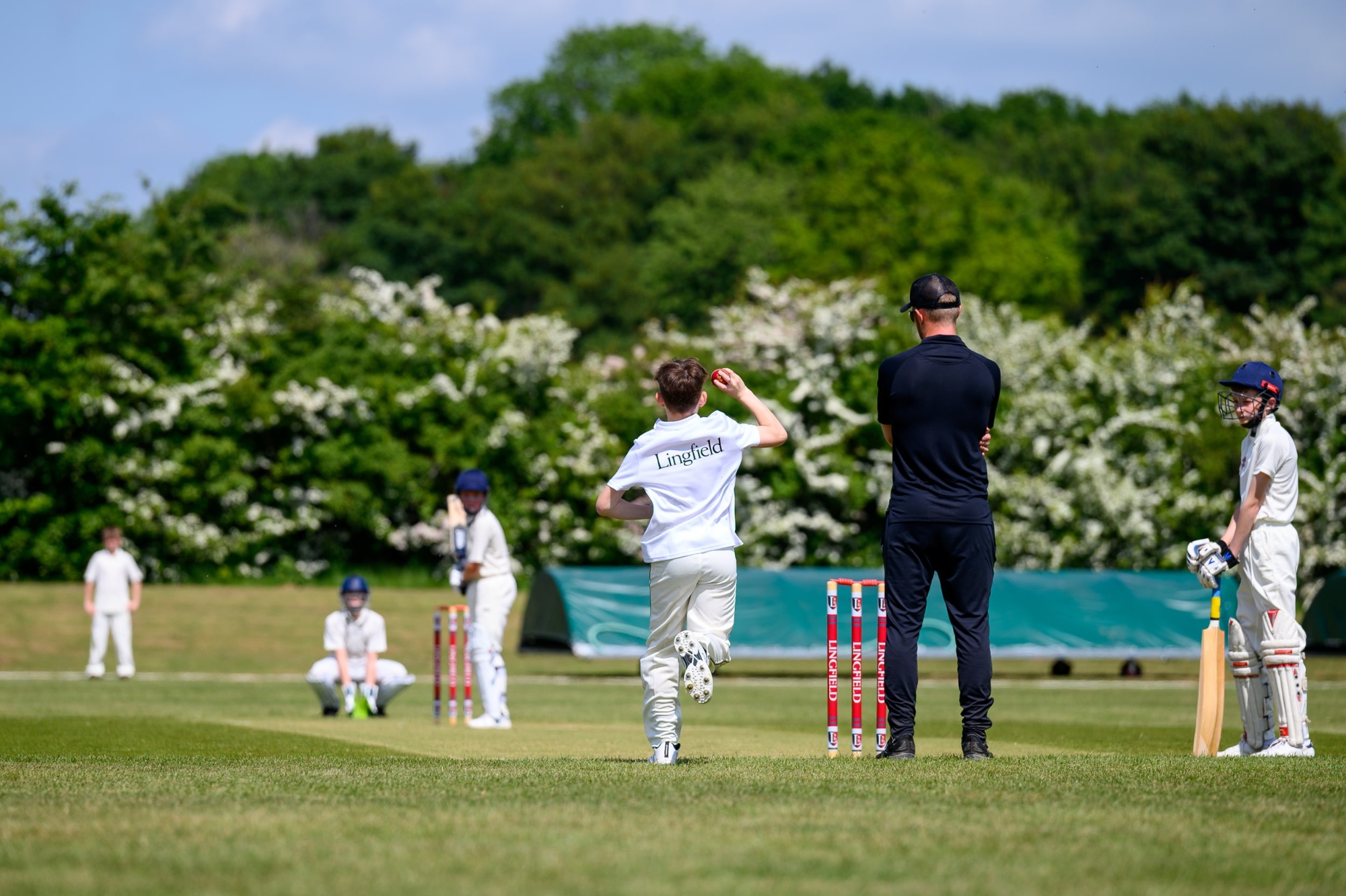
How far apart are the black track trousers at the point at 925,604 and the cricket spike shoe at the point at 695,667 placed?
3.36ft

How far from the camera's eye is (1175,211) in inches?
2272

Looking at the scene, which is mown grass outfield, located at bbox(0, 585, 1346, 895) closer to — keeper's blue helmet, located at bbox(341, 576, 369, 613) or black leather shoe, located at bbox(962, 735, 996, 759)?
black leather shoe, located at bbox(962, 735, 996, 759)

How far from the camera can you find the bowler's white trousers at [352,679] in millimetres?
15422

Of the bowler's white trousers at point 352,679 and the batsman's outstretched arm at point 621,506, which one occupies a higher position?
the batsman's outstretched arm at point 621,506

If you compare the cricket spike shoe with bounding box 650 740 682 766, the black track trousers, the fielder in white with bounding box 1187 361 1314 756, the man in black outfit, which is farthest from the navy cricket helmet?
→ the cricket spike shoe with bounding box 650 740 682 766

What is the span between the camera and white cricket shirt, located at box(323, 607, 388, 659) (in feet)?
51.1

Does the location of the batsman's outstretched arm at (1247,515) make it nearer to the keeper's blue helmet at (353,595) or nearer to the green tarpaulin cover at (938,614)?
the keeper's blue helmet at (353,595)

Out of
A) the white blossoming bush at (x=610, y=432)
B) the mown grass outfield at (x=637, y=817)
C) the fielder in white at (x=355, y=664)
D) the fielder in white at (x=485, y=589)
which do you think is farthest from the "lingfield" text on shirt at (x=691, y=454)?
the white blossoming bush at (x=610, y=432)

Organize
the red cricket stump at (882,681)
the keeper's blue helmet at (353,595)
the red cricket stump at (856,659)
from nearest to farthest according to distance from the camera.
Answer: the red cricket stump at (882,681) → the red cricket stump at (856,659) → the keeper's blue helmet at (353,595)

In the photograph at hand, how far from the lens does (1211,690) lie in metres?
8.98

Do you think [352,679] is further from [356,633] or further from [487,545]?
[487,545]

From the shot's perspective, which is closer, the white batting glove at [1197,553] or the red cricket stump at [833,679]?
the red cricket stump at [833,679]

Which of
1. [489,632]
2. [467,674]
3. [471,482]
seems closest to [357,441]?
[467,674]

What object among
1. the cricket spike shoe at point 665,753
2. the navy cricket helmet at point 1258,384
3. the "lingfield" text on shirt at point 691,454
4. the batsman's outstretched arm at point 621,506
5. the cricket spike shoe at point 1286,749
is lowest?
the cricket spike shoe at point 1286,749
